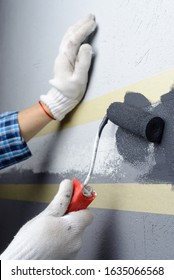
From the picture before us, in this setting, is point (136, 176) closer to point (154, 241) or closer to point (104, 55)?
point (154, 241)

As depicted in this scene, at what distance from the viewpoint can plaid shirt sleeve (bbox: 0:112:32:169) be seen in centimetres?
117

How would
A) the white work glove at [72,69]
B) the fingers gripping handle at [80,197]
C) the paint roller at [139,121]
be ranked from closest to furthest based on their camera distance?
the paint roller at [139,121]
the fingers gripping handle at [80,197]
the white work glove at [72,69]

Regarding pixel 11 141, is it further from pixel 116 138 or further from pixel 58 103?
pixel 116 138

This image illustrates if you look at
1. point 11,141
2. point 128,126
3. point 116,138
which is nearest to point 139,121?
point 128,126

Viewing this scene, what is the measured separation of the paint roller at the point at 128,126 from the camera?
0.69 m

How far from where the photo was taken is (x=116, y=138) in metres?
0.84

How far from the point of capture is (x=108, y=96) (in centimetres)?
90

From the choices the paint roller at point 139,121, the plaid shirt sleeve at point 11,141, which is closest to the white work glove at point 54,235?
the paint roller at point 139,121

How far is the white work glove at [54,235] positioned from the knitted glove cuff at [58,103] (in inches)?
11.7

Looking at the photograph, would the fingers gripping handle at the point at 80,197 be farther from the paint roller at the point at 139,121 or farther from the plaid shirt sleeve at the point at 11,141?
the plaid shirt sleeve at the point at 11,141

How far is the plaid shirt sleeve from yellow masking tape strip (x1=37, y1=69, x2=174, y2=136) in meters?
0.12

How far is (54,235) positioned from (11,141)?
475 millimetres

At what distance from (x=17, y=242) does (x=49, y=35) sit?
0.78m

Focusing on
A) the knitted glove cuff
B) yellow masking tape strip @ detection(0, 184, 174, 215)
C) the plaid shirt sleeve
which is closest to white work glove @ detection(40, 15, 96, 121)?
the knitted glove cuff
